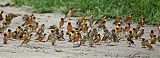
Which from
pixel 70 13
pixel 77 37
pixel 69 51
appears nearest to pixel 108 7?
pixel 70 13

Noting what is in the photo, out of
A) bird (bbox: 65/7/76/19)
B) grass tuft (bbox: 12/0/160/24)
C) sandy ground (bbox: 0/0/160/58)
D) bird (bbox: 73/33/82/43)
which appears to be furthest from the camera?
bird (bbox: 65/7/76/19)

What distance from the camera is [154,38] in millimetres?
9172

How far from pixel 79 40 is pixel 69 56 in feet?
3.91

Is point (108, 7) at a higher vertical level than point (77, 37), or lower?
lower

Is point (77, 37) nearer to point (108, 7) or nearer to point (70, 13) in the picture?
point (70, 13)

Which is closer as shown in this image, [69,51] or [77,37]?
[69,51]

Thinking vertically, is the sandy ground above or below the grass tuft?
above

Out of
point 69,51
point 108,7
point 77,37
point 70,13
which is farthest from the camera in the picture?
point 108,7

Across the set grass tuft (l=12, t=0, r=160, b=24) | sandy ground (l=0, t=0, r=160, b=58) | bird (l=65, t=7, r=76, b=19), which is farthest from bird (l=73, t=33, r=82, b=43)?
bird (l=65, t=7, r=76, b=19)

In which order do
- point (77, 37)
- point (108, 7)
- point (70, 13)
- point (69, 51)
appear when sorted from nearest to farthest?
point (69, 51) < point (77, 37) < point (70, 13) < point (108, 7)

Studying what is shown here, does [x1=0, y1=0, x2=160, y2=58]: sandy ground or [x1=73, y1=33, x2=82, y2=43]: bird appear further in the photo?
[x1=73, y1=33, x2=82, y2=43]: bird

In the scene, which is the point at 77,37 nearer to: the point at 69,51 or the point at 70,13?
the point at 69,51

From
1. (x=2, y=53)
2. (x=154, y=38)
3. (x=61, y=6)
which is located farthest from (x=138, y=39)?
(x=61, y=6)

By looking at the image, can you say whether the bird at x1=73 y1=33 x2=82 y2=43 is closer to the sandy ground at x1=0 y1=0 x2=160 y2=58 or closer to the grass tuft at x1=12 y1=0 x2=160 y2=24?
the sandy ground at x1=0 y1=0 x2=160 y2=58
